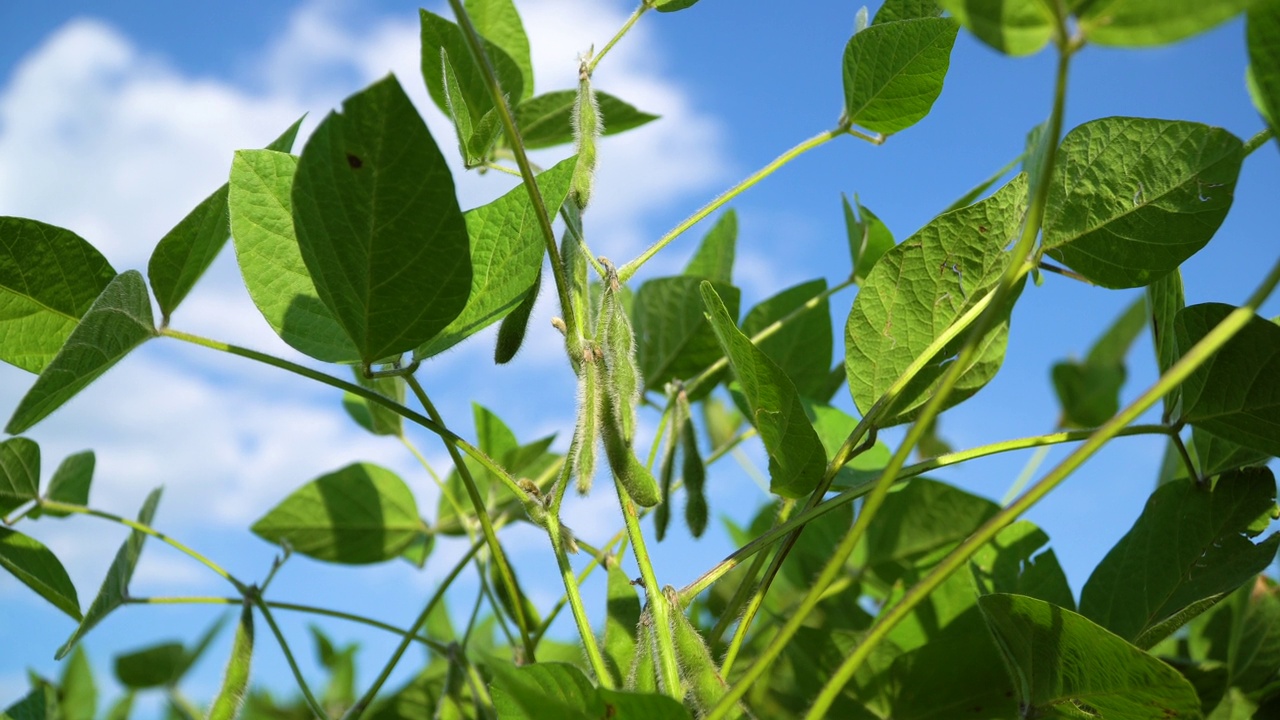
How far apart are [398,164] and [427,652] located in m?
2.22

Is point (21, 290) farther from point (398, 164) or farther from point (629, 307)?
point (629, 307)

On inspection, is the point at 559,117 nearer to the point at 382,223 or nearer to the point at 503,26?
the point at 503,26

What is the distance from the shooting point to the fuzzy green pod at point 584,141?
3.62 ft

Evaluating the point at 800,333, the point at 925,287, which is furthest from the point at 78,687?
the point at 925,287

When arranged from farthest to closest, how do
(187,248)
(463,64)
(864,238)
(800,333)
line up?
(800,333), (864,238), (463,64), (187,248)

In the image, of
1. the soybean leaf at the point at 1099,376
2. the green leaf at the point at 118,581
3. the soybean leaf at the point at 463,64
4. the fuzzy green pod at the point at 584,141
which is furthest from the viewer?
the soybean leaf at the point at 1099,376

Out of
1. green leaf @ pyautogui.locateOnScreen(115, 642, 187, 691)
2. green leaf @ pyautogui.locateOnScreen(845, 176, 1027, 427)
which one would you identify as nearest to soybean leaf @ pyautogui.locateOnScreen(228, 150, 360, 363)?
green leaf @ pyautogui.locateOnScreen(845, 176, 1027, 427)

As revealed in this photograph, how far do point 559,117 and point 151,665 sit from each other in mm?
1885

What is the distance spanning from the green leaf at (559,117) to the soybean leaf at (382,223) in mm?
737

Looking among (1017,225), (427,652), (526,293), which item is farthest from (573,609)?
(427,652)

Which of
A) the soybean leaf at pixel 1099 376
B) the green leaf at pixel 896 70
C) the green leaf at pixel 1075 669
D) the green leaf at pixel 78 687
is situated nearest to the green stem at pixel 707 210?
the green leaf at pixel 896 70

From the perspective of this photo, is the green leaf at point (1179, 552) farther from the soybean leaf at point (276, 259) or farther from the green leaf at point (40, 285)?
the green leaf at point (40, 285)

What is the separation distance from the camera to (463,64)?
1509 millimetres

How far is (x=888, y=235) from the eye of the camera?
5.47 feet
